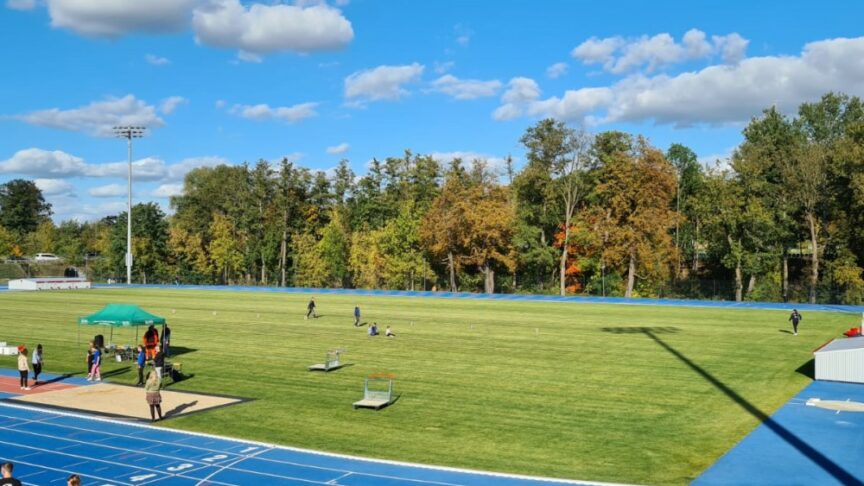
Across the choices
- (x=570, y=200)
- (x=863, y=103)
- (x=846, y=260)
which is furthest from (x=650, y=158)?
(x=863, y=103)

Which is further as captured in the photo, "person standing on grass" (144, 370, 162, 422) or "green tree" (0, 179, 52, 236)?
"green tree" (0, 179, 52, 236)

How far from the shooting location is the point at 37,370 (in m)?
A: 27.6

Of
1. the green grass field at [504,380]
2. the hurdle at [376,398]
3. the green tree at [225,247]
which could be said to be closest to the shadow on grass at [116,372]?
the green grass field at [504,380]

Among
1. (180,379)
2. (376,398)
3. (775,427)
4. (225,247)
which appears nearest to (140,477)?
(376,398)

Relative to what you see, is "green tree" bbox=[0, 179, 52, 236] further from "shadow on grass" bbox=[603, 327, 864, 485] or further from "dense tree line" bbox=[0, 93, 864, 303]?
"shadow on grass" bbox=[603, 327, 864, 485]

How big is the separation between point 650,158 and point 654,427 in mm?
62291

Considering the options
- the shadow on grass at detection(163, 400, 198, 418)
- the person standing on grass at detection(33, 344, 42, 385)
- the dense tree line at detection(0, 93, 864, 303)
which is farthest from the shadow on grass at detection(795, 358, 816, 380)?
the dense tree line at detection(0, 93, 864, 303)

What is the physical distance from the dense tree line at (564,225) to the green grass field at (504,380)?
21.4 metres

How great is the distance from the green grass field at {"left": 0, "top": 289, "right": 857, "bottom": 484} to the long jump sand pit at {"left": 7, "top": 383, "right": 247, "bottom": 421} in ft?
3.48

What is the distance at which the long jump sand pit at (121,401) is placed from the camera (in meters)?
22.8

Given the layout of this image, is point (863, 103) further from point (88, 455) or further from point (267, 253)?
point (88, 455)

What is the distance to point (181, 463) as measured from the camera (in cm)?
1731

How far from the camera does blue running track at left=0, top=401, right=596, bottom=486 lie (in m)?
16.0

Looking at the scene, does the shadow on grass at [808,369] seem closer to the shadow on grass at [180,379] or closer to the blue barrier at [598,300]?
the shadow on grass at [180,379]
